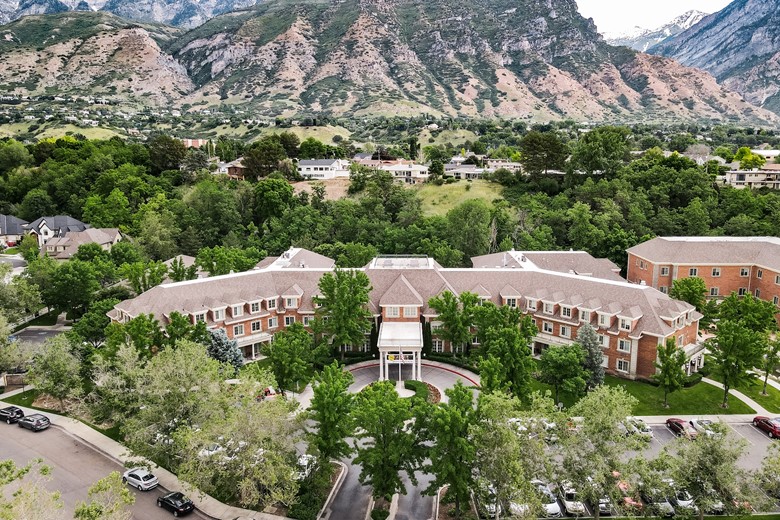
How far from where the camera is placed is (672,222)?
290 ft

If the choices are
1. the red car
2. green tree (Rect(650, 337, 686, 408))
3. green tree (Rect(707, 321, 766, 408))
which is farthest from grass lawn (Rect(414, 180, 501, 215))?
the red car

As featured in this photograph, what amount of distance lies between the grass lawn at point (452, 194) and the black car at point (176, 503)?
7631cm

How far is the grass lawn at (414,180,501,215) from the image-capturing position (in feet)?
350

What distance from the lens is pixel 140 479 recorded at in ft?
122

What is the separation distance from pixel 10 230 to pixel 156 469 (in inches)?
3582

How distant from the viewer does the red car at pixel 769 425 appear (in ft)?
141

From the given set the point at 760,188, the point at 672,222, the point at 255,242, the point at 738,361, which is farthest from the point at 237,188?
the point at 760,188

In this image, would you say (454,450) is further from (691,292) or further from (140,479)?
(691,292)

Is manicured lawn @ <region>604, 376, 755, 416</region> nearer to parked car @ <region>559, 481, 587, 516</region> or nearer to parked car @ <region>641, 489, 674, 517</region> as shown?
parked car @ <region>641, 489, 674, 517</region>

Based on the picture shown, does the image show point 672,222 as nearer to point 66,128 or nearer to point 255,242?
point 255,242

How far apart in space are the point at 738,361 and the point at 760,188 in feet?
227

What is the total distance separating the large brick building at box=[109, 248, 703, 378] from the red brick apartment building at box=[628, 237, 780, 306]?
50.9ft

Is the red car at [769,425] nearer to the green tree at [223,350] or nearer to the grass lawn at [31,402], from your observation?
the green tree at [223,350]

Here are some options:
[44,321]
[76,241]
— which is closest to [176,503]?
[44,321]
